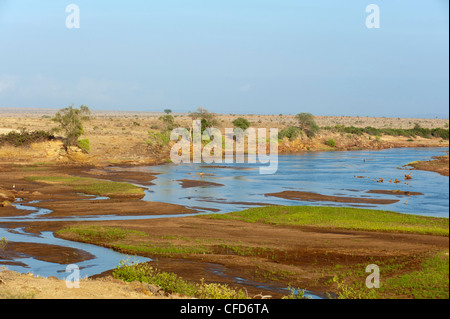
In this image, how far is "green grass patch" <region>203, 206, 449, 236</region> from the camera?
24.7 meters

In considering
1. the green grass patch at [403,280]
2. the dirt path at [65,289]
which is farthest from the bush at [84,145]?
the green grass patch at [403,280]

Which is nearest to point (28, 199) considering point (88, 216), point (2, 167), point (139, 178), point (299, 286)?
point (88, 216)

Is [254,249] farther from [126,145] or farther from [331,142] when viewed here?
[331,142]

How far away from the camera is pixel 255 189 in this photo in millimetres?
42875

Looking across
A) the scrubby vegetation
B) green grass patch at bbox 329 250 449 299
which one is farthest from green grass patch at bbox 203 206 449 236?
the scrubby vegetation

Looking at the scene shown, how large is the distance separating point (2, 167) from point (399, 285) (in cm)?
4682

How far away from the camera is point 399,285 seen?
1405cm

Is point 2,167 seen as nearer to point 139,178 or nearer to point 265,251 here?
point 139,178

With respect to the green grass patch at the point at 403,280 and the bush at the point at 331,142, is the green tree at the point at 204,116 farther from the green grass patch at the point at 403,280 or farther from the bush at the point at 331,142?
the green grass patch at the point at 403,280

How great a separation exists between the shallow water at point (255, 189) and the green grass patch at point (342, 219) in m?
2.38

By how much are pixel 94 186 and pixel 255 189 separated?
43.8 feet

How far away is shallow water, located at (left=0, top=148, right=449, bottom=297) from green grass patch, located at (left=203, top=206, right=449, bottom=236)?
2378mm
